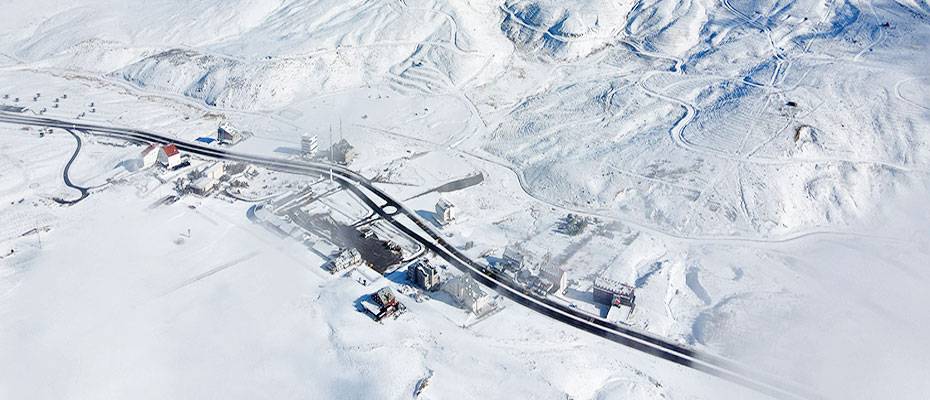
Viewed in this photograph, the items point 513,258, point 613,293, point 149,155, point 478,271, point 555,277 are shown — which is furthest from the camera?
point 149,155

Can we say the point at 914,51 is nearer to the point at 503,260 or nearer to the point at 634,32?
the point at 634,32

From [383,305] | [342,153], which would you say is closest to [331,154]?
[342,153]

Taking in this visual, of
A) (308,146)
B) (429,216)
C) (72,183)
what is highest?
(308,146)

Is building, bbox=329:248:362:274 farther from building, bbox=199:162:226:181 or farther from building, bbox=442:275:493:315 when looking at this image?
building, bbox=199:162:226:181

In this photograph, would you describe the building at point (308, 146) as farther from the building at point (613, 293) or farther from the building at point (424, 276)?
the building at point (613, 293)

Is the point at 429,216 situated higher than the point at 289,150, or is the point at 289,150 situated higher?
the point at 289,150

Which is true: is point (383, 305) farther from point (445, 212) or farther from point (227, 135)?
point (227, 135)

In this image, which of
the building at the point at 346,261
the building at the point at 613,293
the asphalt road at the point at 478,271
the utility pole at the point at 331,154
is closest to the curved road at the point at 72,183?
the asphalt road at the point at 478,271
